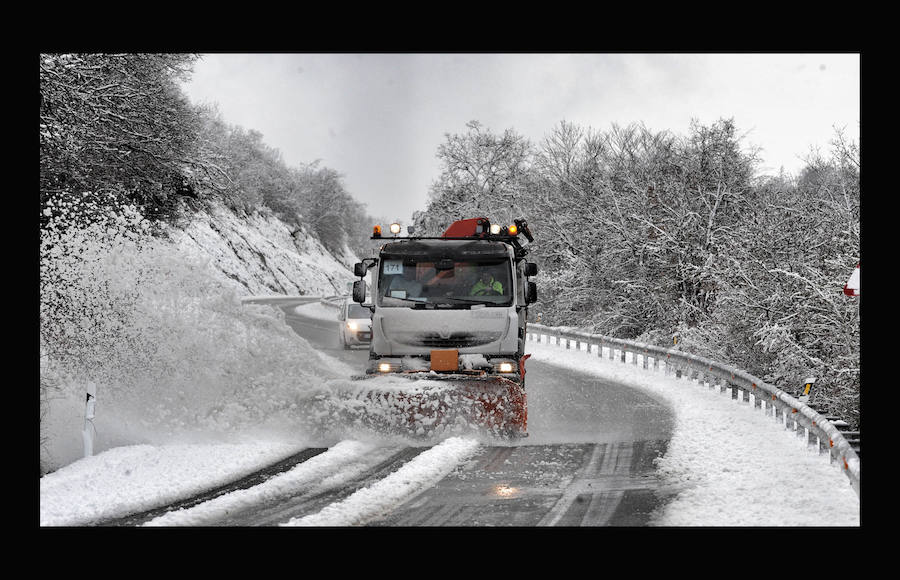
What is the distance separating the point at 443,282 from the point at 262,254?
55568 millimetres

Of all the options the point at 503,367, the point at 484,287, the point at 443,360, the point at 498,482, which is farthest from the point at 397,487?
the point at 484,287

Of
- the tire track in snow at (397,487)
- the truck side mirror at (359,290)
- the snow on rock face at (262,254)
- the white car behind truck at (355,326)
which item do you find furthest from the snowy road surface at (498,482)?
the snow on rock face at (262,254)

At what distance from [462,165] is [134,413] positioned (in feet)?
121

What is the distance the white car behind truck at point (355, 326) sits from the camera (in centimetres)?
2417

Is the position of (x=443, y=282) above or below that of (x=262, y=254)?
below

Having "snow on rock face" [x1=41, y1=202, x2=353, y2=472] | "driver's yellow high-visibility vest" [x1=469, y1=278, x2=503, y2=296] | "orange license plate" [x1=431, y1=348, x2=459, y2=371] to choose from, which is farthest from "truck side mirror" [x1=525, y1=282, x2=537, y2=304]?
"snow on rock face" [x1=41, y1=202, x2=353, y2=472]

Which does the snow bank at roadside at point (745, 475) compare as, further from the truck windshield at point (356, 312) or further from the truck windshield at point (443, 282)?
the truck windshield at point (356, 312)

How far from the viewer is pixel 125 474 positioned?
8.87 meters

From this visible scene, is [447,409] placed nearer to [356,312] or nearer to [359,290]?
[359,290]

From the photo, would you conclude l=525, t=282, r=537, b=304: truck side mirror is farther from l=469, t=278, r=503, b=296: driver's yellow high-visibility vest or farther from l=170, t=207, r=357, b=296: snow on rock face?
l=170, t=207, r=357, b=296: snow on rock face

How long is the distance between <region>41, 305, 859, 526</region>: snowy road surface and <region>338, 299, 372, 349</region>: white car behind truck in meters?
12.5

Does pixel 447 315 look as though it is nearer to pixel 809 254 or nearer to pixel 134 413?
pixel 134 413

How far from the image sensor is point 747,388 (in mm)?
14195
